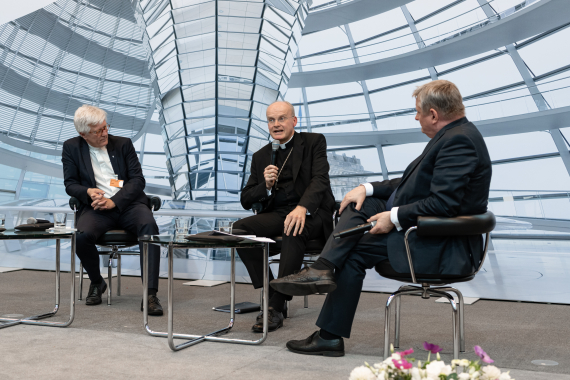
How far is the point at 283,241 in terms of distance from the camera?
9.73ft

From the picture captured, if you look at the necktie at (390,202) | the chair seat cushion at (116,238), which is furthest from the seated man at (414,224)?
the chair seat cushion at (116,238)

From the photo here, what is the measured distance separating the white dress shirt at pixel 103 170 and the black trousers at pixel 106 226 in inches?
7.6

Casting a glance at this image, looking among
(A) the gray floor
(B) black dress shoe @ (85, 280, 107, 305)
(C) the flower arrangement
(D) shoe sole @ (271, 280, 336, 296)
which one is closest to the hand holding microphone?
(A) the gray floor

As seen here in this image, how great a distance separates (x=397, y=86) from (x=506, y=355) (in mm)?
18165

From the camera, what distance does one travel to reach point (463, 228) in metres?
2.05

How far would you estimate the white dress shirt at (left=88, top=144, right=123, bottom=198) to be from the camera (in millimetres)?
3797

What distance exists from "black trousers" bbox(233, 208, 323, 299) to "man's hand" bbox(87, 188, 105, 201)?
1.02 metres

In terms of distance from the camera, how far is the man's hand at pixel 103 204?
11.6 feet

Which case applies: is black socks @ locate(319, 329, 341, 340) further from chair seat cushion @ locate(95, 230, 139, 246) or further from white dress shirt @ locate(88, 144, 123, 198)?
white dress shirt @ locate(88, 144, 123, 198)

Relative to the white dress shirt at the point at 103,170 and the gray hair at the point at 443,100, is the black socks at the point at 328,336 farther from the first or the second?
the white dress shirt at the point at 103,170

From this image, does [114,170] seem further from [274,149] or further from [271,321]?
[271,321]

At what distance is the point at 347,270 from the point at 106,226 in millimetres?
1974

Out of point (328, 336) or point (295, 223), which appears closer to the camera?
point (328, 336)

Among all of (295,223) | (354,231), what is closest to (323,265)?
(354,231)
